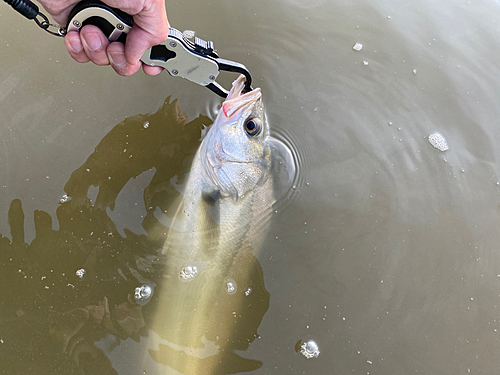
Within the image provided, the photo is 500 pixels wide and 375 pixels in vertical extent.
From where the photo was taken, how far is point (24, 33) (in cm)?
239

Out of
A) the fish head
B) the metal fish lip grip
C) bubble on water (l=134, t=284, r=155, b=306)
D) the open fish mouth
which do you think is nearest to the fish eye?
the fish head

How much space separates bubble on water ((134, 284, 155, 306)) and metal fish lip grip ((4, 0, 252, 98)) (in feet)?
4.37

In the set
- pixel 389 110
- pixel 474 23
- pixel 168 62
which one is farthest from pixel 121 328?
pixel 474 23

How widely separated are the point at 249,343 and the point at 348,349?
66cm

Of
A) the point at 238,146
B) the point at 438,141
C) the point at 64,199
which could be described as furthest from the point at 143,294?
the point at 438,141

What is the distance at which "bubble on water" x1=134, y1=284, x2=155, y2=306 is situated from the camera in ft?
6.60

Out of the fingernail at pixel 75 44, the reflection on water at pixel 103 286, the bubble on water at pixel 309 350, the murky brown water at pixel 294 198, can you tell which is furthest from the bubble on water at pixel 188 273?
the fingernail at pixel 75 44

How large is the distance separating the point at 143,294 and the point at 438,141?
249 cm

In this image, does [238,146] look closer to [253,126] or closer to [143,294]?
[253,126]

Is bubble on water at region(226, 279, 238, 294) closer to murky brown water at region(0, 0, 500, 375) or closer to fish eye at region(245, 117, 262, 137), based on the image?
murky brown water at region(0, 0, 500, 375)

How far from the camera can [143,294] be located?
6.61 ft

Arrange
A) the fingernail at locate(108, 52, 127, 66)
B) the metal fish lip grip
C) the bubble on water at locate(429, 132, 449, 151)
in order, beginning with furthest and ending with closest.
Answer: the bubble on water at locate(429, 132, 449, 151) → the fingernail at locate(108, 52, 127, 66) → the metal fish lip grip

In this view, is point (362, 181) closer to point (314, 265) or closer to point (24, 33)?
point (314, 265)

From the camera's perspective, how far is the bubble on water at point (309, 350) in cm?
205
